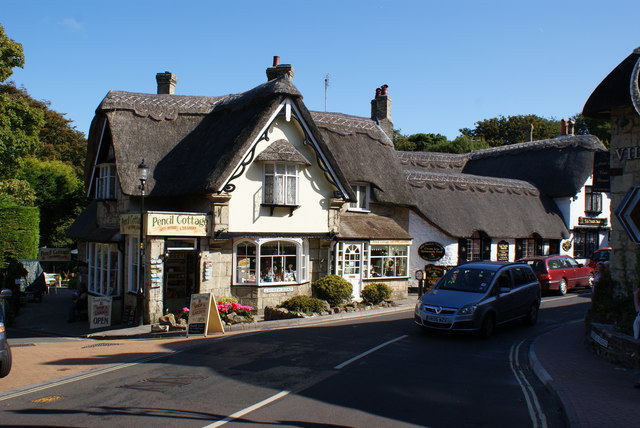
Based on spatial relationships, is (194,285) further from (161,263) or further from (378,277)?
(378,277)

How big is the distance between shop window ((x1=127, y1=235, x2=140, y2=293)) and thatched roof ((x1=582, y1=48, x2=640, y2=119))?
15.0 m

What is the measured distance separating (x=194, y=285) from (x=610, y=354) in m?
13.4

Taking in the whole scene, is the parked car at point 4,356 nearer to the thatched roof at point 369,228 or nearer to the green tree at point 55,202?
the thatched roof at point 369,228

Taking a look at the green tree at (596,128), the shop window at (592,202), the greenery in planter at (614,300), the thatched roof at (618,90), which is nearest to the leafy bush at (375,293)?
the greenery in planter at (614,300)

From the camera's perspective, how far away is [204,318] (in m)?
16.7

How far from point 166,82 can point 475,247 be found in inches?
727

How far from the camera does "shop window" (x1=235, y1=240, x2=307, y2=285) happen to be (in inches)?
841

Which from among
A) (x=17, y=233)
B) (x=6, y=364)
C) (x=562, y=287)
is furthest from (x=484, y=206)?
(x=6, y=364)

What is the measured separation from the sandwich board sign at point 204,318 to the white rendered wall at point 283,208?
4425 mm

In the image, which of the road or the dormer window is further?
the dormer window

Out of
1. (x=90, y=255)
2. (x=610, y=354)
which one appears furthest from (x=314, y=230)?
(x=610, y=354)

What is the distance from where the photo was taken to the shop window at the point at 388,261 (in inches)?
1021

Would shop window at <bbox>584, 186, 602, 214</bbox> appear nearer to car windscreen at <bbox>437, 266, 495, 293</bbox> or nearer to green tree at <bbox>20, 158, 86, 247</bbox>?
car windscreen at <bbox>437, 266, 495, 293</bbox>

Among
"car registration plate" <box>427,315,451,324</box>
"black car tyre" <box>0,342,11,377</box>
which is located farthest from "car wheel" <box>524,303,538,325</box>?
"black car tyre" <box>0,342,11,377</box>
